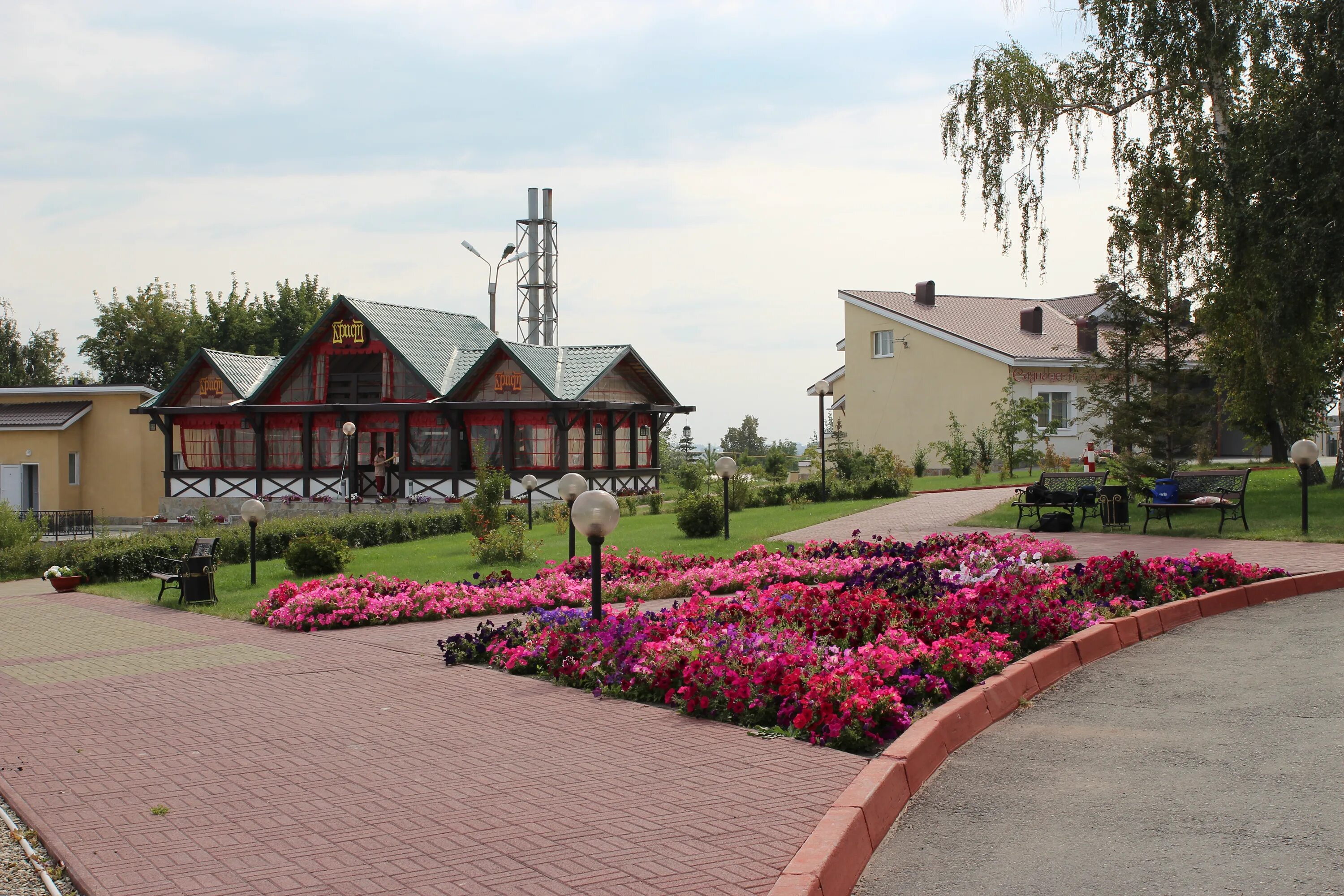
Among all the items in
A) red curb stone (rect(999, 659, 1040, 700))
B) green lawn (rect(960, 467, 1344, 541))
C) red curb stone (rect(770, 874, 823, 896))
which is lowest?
red curb stone (rect(770, 874, 823, 896))

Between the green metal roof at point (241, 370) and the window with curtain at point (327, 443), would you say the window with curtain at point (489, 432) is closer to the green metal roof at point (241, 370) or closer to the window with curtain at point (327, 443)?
the window with curtain at point (327, 443)

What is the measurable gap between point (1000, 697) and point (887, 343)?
34140 millimetres

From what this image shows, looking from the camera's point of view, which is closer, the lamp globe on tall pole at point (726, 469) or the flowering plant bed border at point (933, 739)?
the flowering plant bed border at point (933, 739)

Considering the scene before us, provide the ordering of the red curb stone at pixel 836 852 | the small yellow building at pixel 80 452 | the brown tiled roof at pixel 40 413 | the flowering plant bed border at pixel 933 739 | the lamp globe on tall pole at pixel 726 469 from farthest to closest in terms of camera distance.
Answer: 1. the small yellow building at pixel 80 452
2. the brown tiled roof at pixel 40 413
3. the lamp globe on tall pole at pixel 726 469
4. the flowering plant bed border at pixel 933 739
5. the red curb stone at pixel 836 852

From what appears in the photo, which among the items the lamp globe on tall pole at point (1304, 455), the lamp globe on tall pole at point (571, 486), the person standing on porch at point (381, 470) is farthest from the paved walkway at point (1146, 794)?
the person standing on porch at point (381, 470)

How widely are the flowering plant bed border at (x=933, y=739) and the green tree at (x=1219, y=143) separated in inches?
348

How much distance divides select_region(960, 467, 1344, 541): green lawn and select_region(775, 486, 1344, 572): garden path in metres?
0.29

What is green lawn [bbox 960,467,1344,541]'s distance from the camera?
15664 millimetres

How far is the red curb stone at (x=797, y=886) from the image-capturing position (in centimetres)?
394

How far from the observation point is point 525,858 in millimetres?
4449

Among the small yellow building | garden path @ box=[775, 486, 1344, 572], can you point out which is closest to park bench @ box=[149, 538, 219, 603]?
garden path @ box=[775, 486, 1344, 572]

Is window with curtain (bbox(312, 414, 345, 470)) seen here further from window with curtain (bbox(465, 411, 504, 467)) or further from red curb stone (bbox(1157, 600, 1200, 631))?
red curb stone (bbox(1157, 600, 1200, 631))

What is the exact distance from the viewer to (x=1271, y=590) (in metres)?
10.8

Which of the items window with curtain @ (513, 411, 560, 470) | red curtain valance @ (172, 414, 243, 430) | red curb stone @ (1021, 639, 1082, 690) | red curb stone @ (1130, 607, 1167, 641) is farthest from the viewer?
red curtain valance @ (172, 414, 243, 430)
